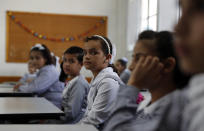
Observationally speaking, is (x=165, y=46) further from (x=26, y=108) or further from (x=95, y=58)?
(x=26, y=108)

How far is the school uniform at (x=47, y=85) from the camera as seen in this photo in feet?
11.5

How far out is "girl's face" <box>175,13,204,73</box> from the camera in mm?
382

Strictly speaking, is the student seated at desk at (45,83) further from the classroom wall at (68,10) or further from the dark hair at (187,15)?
the classroom wall at (68,10)

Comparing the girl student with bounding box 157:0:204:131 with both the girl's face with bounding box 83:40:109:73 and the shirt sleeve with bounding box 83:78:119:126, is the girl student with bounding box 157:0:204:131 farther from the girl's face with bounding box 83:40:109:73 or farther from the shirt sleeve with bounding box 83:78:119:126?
the girl's face with bounding box 83:40:109:73

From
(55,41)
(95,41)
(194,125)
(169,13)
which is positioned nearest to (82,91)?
(95,41)

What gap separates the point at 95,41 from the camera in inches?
86.4

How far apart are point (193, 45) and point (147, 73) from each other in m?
0.58

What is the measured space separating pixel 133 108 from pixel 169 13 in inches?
172

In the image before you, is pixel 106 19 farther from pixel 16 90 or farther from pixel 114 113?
pixel 114 113

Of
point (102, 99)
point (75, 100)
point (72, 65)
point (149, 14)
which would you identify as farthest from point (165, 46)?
point (149, 14)

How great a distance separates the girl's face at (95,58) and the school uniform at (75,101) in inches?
12.6

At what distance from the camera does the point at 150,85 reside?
1.01 metres

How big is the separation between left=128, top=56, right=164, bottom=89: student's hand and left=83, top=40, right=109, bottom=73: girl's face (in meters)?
1.16

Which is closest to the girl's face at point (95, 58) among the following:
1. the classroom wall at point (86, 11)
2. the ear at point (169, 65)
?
the ear at point (169, 65)
